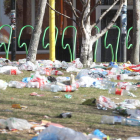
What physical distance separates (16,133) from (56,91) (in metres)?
2.79

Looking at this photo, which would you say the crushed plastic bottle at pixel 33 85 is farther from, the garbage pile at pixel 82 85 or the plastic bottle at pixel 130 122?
the plastic bottle at pixel 130 122

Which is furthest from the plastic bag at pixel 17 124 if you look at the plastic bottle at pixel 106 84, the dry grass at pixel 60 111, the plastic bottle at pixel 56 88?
the plastic bottle at pixel 106 84

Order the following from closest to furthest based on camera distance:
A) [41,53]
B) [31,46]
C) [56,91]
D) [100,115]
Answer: [100,115]
[56,91]
[31,46]
[41,53]

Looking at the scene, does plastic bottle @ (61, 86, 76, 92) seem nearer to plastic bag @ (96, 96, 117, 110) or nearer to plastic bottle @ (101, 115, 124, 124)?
plastic bag @ (96, 96, 117, 110)

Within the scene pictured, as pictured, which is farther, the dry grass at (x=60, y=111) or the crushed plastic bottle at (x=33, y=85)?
the crushed plastic bottle at (x=33, y=85)

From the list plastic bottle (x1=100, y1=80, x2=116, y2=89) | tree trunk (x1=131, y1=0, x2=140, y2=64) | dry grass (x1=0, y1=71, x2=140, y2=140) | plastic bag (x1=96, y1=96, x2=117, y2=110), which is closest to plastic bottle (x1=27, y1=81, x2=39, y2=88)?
dry grass (x1=0, y1=71, x2=140, y2=140)

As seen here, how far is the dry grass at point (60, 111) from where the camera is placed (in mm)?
3847

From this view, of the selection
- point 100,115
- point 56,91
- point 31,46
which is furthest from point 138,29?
point 100,115

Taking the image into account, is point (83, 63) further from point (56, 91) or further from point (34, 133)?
point (34, 133)

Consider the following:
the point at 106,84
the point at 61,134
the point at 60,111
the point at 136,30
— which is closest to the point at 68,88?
the point at 106,84

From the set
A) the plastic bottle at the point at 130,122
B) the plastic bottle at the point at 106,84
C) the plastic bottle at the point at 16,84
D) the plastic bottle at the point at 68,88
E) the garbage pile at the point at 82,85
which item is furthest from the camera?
the plastic bottle at the point at 106,84

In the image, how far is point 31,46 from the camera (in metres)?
9.93

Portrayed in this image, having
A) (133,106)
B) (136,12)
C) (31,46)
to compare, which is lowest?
(133,106)

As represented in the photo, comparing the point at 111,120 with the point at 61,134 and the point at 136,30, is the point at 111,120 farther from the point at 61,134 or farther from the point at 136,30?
the point at 136,30
